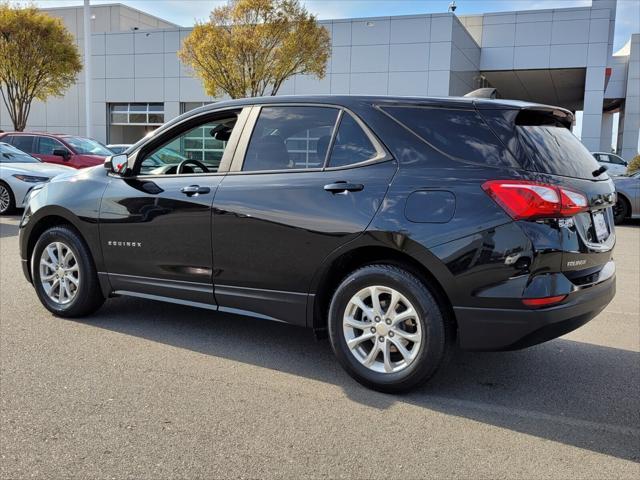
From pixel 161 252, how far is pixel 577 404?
9.89 feet

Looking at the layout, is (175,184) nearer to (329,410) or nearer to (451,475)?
(329,410)

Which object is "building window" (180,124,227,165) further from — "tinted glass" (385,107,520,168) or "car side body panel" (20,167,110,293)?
"tinted glass" (385,107,520,168)

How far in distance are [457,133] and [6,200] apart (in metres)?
11.3

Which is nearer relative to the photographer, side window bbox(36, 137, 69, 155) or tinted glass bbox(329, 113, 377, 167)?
tinted glass bbox(329, 113, 377, 167)

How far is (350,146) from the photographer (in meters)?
3.81

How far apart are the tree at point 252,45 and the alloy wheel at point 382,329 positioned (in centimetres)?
2177

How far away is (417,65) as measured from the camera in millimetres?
29875

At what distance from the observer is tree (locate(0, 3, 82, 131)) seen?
26141 millimetres

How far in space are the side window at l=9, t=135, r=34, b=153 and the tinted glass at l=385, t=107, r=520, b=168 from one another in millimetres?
13890

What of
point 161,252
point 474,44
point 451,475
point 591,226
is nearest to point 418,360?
point 451,475

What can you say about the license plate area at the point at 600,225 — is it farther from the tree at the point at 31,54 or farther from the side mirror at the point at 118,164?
the tree at the point at 31,54

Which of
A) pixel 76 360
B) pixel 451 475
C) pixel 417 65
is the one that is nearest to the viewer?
pixel 451 475

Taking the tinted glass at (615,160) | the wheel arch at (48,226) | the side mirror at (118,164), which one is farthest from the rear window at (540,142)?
the tinted glass at (615,160)

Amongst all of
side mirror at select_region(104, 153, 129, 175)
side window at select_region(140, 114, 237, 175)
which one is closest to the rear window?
side window at select_region(140, 114, 237, 175)
